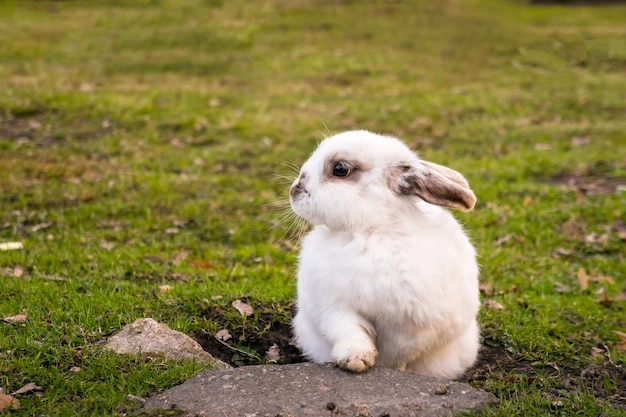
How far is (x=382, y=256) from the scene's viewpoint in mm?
3957

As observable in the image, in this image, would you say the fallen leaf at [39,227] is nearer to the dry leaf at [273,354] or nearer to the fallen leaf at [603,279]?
the dry leaf at [273,354]

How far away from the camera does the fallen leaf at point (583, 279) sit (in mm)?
6636

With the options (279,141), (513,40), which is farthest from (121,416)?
(513,40)

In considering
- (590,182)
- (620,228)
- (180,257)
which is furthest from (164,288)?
(590,182)

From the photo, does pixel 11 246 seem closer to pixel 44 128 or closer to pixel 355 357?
pixel 355 357

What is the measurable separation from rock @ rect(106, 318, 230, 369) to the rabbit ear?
140 cm

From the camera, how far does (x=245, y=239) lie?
25.5 ft

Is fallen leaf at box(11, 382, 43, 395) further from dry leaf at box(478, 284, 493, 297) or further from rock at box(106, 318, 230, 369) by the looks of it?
dry leaf at box(478, 284, 493, 297)

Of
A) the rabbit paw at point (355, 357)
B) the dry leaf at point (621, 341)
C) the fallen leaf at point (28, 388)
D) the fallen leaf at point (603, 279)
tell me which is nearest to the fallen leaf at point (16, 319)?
the fallen leaf at point (28, 388)

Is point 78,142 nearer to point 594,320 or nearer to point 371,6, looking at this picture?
point 594,320

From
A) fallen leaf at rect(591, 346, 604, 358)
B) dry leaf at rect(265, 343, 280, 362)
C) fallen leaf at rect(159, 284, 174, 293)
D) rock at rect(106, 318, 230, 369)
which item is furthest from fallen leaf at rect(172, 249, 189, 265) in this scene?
fallen leaf at rect(591, 346, 604, 358)

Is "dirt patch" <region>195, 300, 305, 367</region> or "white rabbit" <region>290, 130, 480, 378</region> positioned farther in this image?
"dirt patch" <region>195, 300, 305, 367</region>

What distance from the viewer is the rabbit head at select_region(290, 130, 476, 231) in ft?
13.3

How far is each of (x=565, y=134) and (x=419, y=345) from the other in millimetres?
8766
